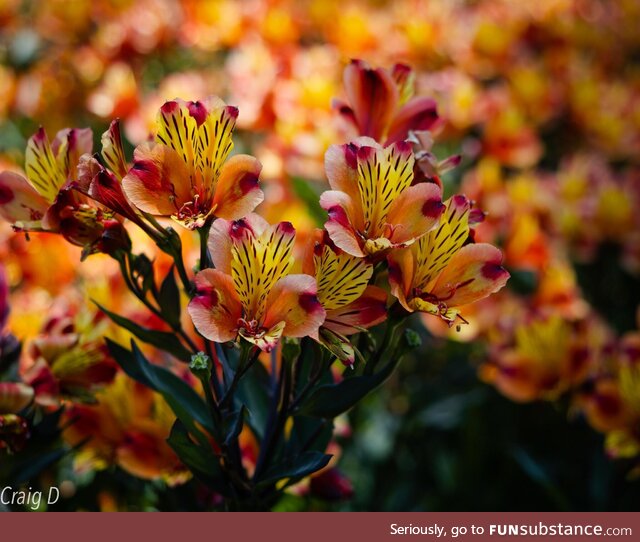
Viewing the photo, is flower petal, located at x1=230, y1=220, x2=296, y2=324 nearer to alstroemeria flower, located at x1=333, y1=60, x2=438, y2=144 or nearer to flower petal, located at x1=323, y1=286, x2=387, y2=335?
flower petal, located at x1=323, y1=286, x2=387, y2=335

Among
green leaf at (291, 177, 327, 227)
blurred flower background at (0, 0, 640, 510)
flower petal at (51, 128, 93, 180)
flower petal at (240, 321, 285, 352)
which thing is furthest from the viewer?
green leaf at (291, 177, 327, 227)

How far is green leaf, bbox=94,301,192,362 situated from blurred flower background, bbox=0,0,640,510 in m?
0.08

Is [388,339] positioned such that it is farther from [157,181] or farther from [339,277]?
[157,181]

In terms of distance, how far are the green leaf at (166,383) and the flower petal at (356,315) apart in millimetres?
150

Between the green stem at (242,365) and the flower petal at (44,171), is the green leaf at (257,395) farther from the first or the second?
the flower petal at (44,171)

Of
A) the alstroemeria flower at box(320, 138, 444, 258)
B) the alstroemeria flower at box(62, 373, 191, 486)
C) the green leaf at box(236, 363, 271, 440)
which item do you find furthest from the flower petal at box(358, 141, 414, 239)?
the alstroemeria flower at box(62, 373, 191, 486)

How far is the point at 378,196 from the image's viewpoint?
22.2 inches

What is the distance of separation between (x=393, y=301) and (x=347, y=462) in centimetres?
71

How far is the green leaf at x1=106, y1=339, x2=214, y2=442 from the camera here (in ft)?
2.05

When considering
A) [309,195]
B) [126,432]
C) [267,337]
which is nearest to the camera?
Answer: [267,337]

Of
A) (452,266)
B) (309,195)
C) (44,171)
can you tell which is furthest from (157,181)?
(309,195)

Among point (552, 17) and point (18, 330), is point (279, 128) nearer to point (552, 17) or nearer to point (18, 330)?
point (18, 330)

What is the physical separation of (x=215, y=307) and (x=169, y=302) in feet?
0.39
